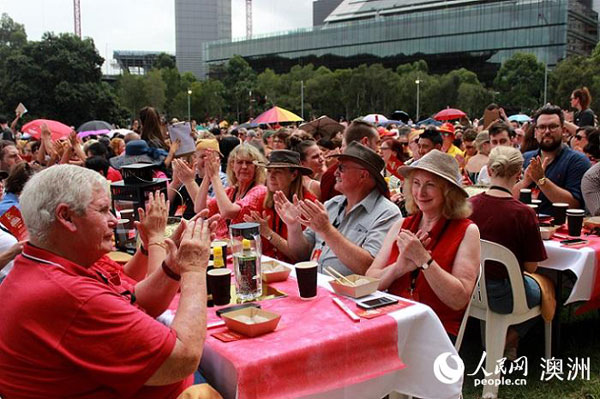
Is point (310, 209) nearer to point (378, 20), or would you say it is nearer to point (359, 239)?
point (359, 239)

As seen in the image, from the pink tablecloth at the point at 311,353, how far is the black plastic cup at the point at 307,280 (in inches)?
6.1

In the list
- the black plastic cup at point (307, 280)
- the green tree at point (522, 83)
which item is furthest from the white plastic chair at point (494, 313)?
the green tree at point (522, 83)

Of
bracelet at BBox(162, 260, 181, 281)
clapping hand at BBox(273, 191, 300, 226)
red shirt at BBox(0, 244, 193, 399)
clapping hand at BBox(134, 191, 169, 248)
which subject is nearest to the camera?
red shirt at BBox(0, 244, 193, 399)

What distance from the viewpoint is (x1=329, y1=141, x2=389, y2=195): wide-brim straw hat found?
385 centimetres

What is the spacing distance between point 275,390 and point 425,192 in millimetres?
1811

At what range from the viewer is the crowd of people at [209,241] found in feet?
6.12

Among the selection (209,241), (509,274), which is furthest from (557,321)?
(209,241)

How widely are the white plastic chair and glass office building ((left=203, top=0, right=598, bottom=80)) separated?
77.8m

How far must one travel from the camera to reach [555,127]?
586 cm

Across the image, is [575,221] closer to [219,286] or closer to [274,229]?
[274,229]

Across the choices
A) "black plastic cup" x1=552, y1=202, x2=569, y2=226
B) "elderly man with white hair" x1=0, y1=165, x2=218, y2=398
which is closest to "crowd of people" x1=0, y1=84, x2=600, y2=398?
"elderly man with white hair" x1=0, y1=165, x2=218, y2=398

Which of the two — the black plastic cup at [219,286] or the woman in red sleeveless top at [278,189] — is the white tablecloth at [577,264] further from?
the black plastic cup at [219,286]

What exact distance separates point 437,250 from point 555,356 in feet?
6.64

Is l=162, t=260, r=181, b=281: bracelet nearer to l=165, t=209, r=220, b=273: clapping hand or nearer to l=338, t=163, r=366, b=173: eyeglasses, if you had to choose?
l=165, t=209, r=220, b=273: clapping hand
